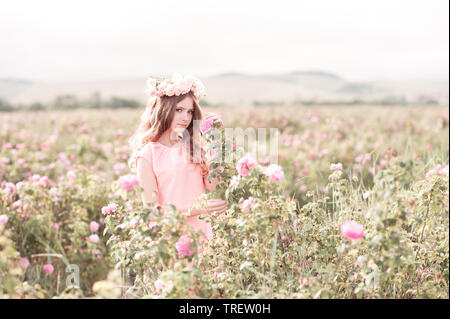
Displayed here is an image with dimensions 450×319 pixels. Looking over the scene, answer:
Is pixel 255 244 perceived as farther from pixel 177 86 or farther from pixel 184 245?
pixel 177 86

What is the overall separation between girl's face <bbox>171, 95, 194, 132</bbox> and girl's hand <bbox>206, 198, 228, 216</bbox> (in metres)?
0.52

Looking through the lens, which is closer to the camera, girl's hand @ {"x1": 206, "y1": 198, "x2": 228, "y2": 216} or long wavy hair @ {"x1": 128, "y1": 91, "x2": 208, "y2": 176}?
girl's hand @ {"x1": 206, "y1": 198, "x2": 228, "y2": 216}

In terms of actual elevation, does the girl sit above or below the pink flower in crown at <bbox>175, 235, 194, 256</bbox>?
above

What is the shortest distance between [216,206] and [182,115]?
61 centimetres

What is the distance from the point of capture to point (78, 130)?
28.3 ft

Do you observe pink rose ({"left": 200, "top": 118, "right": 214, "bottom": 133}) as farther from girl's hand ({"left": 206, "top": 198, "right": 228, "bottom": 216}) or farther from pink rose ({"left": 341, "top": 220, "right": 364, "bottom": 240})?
pink rose ({"left": 341, "top": 220, "right": 364, "bottom": 240})

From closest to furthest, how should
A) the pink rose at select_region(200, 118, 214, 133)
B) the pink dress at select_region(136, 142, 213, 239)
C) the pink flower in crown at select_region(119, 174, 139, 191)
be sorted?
the pink flower in crown at select_region(119, 174, 139, 191) → the pink rose at select_region(200, 118, 214, 133) → the pink dress at select_region(136, 142, 213, 239)

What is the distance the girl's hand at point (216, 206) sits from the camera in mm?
2395

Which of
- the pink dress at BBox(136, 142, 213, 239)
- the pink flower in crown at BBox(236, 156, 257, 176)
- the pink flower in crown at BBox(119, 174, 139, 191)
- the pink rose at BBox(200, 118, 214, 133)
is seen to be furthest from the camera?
the pink dress at BBox(136, 142, 213, 239)

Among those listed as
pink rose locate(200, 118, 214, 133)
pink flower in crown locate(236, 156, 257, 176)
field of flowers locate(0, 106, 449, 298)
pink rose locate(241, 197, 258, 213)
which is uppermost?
pink rose locate(200, 118, 214, 133)

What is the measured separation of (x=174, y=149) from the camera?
8.88 feet

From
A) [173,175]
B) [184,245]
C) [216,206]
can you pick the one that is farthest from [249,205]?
[173,175]

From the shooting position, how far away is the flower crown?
8.73 feet

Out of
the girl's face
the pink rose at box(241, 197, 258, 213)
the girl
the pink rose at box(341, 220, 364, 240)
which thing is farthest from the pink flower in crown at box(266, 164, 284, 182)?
the girl's face
